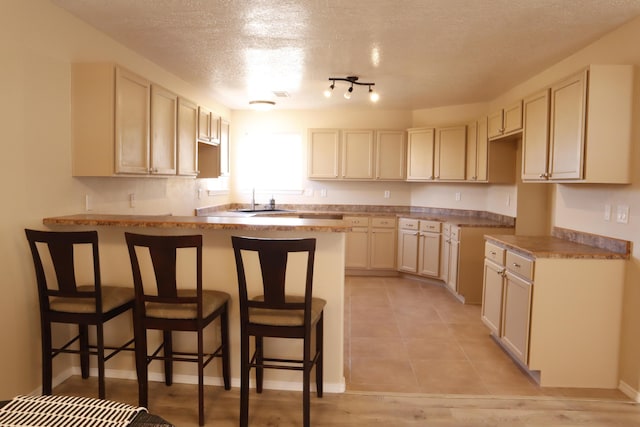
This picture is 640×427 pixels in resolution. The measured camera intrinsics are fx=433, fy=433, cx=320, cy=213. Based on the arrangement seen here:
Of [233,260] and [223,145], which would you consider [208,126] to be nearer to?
[223,145]

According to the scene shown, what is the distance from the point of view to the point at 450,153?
579cm

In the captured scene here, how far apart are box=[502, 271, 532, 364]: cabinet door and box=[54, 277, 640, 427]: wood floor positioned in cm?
19

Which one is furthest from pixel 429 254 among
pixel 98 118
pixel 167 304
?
pixel 98 118

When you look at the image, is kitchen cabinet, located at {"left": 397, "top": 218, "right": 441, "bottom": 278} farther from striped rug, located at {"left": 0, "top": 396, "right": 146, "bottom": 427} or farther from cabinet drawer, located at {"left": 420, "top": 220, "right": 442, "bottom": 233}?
striped rug, located at {"left": 0, "top": 396, "right": 146, "bottom": 427}

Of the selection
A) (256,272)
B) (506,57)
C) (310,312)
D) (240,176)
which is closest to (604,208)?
(506,57)

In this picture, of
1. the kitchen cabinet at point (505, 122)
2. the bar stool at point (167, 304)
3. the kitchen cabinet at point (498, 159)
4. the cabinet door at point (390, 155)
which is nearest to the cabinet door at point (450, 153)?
the kitchen cabinet at point (498, 159)

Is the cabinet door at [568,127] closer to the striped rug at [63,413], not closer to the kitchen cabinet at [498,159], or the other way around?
the kitchen cabinet at [498,159]

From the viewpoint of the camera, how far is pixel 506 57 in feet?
12.4

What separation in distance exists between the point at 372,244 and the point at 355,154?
137 cm

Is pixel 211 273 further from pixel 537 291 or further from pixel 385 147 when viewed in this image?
pixel 385 147

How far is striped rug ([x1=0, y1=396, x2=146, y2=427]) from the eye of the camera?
114 cm

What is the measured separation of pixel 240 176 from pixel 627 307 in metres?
5.34

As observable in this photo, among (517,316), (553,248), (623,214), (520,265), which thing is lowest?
(517,316)

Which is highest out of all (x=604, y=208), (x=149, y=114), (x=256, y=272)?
(x=149, y=114)
